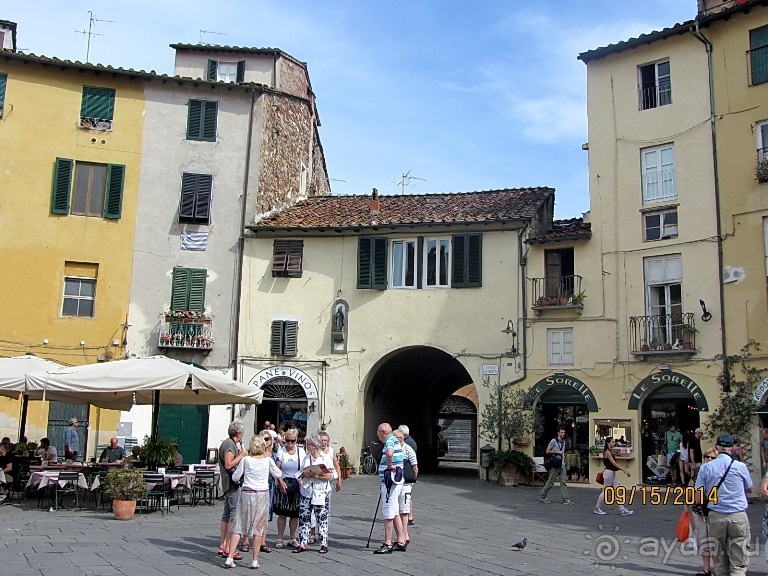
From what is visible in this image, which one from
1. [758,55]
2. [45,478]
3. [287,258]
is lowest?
[45,478]

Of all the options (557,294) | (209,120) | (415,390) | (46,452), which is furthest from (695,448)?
(209,120)

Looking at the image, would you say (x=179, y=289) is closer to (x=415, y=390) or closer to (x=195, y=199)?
(x=195, y=199)

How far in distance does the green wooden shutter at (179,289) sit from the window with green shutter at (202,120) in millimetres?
4428

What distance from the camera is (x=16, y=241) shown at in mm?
24422

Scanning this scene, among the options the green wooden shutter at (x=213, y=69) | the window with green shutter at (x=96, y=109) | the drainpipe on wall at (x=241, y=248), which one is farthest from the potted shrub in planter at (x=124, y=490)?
the green wooden shutter at (x=213, y=69)

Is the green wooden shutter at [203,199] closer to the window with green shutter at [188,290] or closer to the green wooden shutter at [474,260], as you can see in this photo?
the window with green shutter at [188,290]

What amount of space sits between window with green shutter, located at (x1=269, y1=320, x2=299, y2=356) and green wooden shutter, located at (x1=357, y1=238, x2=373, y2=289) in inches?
96.4

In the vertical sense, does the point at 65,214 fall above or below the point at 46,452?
above

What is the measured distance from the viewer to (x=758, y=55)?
21.6 metres

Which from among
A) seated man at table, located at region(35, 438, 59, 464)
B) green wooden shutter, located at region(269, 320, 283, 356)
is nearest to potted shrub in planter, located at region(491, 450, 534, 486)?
green wooden shutter, located at region(269, 320, 283, 356)

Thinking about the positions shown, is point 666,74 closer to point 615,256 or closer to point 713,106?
point 713,106

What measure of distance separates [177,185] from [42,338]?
6.16 meters

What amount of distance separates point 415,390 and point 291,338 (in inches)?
298

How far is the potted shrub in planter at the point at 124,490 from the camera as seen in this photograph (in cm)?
1373
